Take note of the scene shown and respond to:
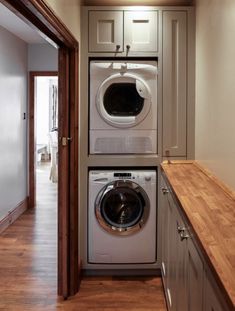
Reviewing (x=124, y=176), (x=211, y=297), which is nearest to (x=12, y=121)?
(x=124, y=176)

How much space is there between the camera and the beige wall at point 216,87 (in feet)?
7.20

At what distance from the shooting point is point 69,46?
2945mm

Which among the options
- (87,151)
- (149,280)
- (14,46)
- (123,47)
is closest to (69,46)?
(123,47)

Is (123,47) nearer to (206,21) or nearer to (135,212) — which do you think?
(206,21)

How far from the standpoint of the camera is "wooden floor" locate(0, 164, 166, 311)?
116 inches

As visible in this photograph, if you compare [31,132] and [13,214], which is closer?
[13,214]

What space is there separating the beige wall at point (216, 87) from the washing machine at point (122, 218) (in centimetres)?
56

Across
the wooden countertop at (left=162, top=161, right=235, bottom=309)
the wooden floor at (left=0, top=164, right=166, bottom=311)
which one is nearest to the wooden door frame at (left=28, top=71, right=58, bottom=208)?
the wooden floor at (left=0, top=164, right=166, bottom=311)

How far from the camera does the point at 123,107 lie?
11.3 feet

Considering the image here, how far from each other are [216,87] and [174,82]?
874 millimetres

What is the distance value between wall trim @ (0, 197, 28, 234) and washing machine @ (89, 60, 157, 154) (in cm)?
191

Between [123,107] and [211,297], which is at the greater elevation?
[123,107]

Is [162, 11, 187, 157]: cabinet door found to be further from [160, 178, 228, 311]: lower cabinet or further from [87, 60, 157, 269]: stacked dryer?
[160, 178, 228, 311]: lower cabinet

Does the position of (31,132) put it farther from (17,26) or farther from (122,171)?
(122,171)
